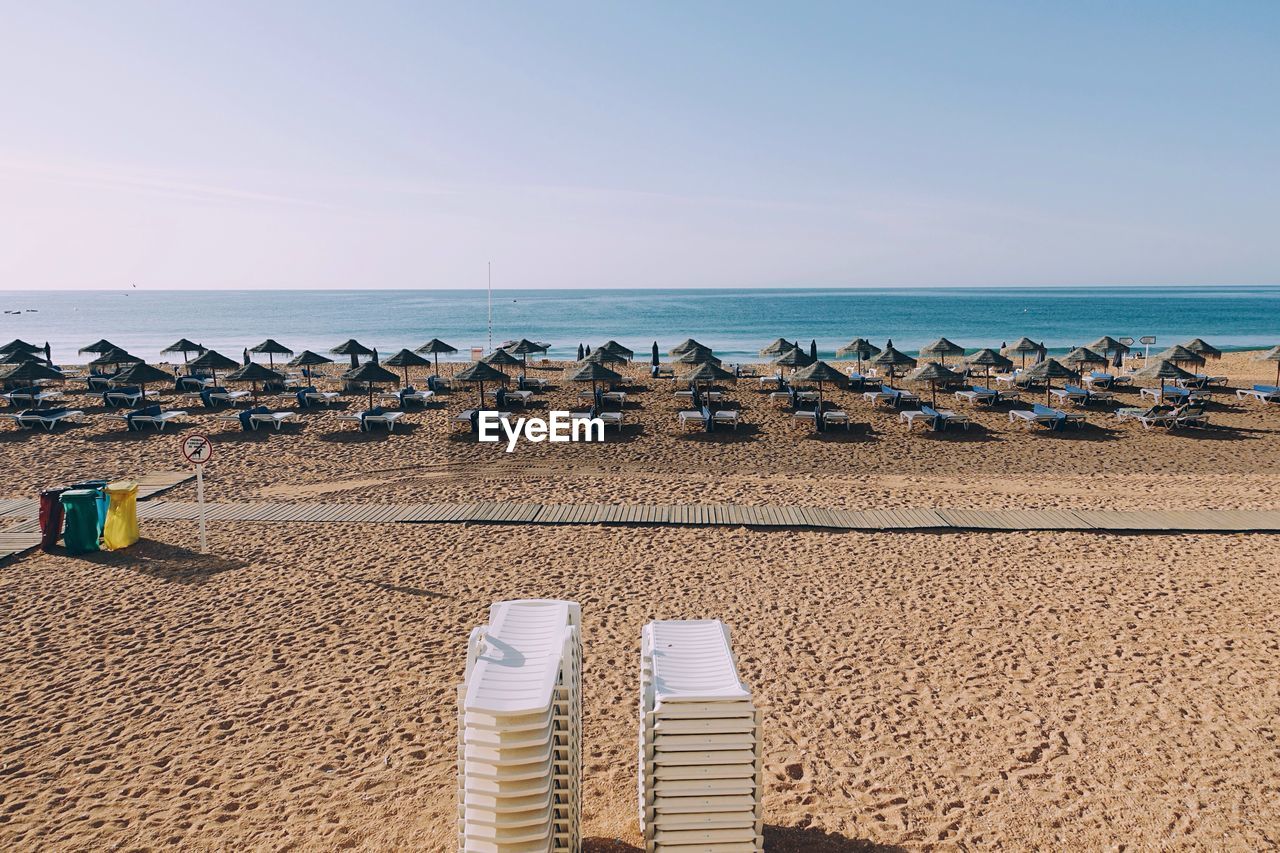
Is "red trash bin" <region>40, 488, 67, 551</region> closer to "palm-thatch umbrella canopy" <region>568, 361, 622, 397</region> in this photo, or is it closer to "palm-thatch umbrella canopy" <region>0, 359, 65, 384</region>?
"palm-thatch umbrella canopy" <region>568, 361, 622, 397</region>

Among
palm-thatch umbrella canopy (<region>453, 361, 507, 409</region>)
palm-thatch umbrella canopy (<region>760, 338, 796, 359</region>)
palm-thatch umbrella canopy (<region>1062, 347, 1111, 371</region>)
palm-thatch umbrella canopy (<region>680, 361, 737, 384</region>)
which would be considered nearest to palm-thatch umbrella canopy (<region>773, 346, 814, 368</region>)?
palm-thatch umbrella canopy (<region>760, 338, 796, 359</region>)

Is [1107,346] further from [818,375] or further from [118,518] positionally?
[118,518]

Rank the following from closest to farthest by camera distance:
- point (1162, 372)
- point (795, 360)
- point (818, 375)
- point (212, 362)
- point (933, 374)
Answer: point (818, 375) → point (1162, 372) → point (933, 374) → point (212, 362) → point (795, 360)

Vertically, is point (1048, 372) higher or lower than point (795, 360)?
lower

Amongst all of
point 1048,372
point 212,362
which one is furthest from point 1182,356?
point 212,362

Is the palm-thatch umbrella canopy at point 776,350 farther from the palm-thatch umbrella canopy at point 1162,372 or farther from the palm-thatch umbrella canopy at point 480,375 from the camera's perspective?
the palm-thatch umbrella canopy at point 480,375

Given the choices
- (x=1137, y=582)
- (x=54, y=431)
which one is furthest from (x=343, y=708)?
(x=54, y=431)
